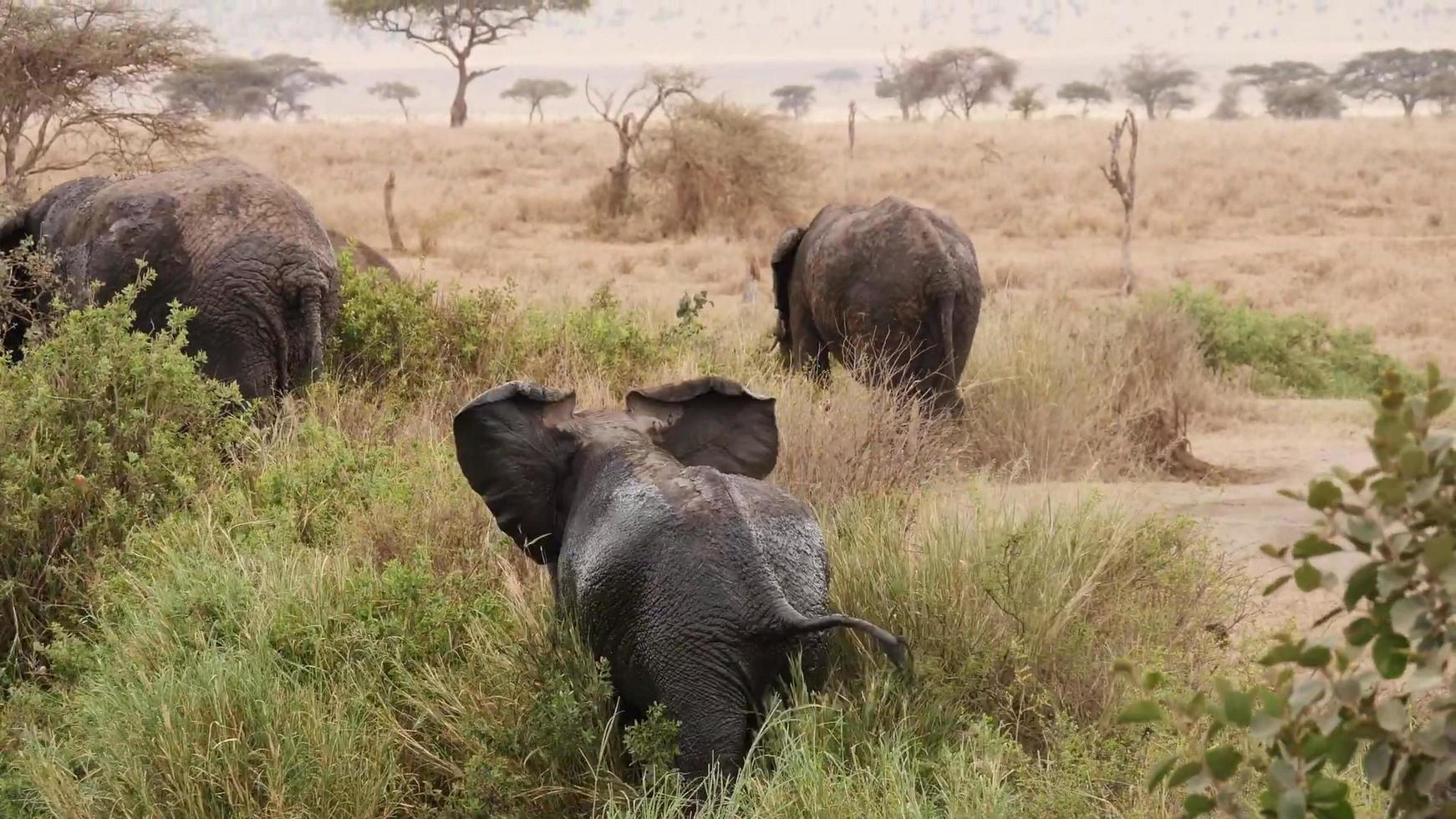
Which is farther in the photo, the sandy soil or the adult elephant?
A: the adult elephant

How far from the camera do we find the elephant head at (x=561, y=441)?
418cm

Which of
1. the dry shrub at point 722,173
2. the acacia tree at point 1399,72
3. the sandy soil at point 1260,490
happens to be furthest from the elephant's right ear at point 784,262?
the acacia tree at point 1399,72

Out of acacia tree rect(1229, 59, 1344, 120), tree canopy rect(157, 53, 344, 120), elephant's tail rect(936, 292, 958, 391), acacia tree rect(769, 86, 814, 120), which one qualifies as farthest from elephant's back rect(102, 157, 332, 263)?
acacia tree rect(769, 86, 814, 120)

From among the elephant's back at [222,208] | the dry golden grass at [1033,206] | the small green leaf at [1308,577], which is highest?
the small green leaf at [1308,577]

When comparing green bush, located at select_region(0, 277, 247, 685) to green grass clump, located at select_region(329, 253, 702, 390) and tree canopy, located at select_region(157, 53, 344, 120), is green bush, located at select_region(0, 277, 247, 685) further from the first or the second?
tree canopy, located at select_region(157, 53, 344, 120)

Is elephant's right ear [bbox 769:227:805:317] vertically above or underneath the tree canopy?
above

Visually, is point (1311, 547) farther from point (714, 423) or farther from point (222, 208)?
point (222, 208)

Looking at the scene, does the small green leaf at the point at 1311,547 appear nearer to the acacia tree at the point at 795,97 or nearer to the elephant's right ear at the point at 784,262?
the elephant's right ear at the point at 784,262

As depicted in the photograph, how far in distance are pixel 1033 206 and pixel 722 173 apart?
6.12 metres

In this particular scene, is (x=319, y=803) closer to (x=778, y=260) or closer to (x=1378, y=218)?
(x=778, y=260)

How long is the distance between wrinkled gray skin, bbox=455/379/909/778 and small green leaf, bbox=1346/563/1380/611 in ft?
6.03

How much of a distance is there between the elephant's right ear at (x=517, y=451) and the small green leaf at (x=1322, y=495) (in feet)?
9.09

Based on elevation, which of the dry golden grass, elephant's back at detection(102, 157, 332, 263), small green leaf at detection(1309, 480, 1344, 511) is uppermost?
small green leaf at detection(1309, 480, 1344, 511)

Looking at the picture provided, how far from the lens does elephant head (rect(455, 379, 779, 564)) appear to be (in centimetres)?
418
